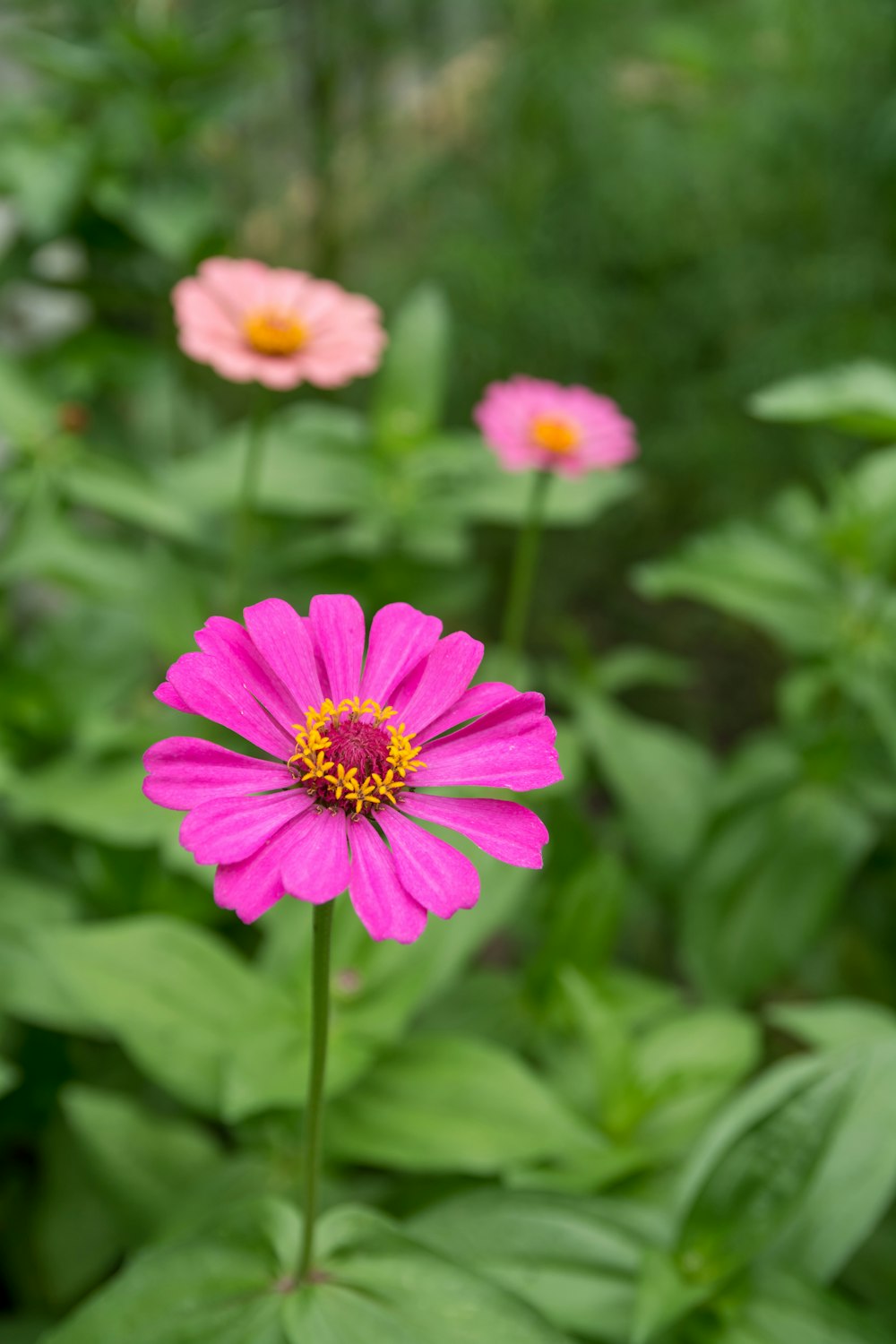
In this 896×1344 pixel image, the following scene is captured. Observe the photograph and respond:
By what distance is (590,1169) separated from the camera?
83cm

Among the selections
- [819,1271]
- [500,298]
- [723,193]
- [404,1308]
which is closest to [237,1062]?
[404,1308]

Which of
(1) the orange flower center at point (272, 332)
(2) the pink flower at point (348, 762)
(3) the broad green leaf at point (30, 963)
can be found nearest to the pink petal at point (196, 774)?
(2) the pink flower at point (348, 762)

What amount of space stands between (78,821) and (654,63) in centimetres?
150

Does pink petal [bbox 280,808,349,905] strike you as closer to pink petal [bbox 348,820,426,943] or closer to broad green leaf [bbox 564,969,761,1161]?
pink petal [bbox 348,820,426,943]

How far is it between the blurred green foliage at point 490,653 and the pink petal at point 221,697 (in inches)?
11.0

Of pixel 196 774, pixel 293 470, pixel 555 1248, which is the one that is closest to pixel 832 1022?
pixel 555 1248

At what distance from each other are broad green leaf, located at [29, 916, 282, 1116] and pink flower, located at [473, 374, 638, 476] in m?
0.47

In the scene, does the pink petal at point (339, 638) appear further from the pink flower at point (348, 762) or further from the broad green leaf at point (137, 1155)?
the broad green leaf at point (137, 1155)

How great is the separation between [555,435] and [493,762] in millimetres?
619

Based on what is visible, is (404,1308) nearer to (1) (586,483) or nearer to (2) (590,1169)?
(2) (590,1169)

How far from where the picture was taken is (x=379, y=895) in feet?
1.42

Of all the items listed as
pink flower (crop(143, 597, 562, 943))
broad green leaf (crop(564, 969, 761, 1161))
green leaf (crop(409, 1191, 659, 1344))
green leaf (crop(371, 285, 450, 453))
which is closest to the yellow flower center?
pink flower (crop(143, 597, 562, 943))

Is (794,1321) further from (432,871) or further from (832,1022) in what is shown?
(432,871)

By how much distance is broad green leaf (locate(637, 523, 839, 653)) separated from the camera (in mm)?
1061
